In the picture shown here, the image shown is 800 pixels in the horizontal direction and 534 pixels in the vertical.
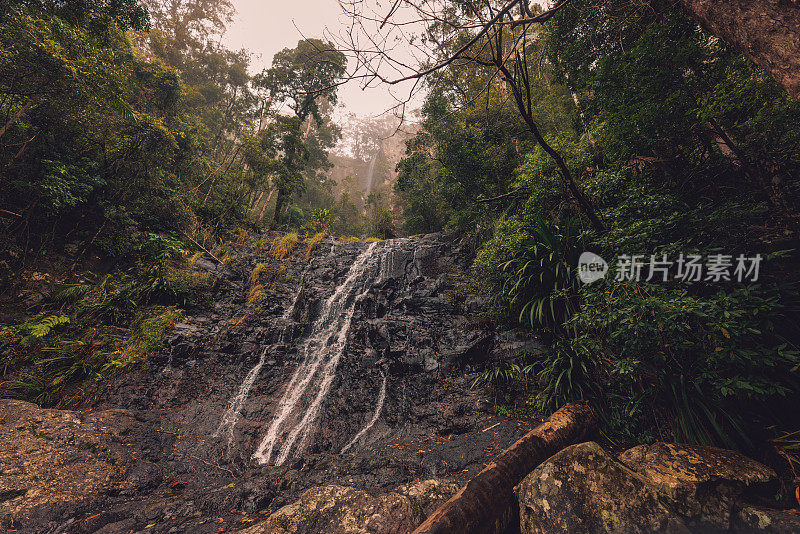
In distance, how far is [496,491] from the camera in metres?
1.92

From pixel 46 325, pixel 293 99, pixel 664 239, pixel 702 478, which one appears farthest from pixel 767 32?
pixel 293 99

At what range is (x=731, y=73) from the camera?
2783mm

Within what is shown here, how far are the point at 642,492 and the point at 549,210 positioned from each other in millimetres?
4379

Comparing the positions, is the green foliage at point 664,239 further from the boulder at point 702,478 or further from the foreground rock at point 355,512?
the foreground rock at point 355,512

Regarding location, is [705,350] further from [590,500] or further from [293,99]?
[293,99]

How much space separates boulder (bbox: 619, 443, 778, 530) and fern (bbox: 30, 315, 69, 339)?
8380 millimetres

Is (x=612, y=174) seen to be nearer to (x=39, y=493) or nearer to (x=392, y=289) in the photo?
(x=392, y=289)

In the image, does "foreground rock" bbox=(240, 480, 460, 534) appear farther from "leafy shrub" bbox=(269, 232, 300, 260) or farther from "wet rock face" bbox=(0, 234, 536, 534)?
"leafy shrub" bbox=(269, 232, 300, 260)

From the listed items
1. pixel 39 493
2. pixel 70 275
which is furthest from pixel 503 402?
pixel 70 275

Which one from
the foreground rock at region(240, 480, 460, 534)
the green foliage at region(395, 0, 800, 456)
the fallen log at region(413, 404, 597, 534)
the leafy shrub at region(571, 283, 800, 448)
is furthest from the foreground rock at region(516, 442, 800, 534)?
the foreground rock at region(240, 480, 460, 534)

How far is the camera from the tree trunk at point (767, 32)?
1468 millimetres

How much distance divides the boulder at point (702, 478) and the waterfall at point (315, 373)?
4470 millimetres

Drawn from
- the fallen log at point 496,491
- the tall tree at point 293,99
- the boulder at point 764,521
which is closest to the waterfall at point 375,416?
the fallen log at point 496,491

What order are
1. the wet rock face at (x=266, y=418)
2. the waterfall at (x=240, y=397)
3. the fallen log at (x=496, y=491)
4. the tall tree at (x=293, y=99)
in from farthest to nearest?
the tall tree at (x=293, y=99), the waterfall at (x=240, y=397), the wet rock face at (x=266, y=418), the fallen log at (x=496, y=491)
